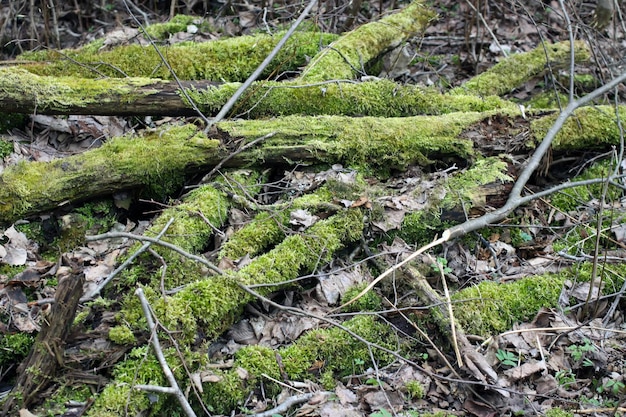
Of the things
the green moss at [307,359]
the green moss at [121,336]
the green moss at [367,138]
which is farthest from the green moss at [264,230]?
the green moss at [121,336]

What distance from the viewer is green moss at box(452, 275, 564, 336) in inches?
139

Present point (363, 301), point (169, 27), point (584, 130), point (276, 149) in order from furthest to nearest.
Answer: point (169, 27)
point (584, 130)
point (276, 149)
point (363, 301)

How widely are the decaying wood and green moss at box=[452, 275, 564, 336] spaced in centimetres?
219

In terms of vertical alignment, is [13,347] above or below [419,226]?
below

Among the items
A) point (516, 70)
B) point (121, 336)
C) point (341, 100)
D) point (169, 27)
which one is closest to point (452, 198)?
point (341, 100)

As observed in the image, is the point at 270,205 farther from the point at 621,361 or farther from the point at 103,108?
the point at 621,361

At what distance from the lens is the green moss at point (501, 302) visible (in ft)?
11.6

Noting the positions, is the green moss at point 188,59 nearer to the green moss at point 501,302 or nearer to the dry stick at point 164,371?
the green moss at point 501,302

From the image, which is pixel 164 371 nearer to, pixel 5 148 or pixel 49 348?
pixel 49 348

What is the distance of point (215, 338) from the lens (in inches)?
131

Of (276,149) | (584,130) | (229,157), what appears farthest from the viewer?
(584,130)

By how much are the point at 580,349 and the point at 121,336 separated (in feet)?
8.81

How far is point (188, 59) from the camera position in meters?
5.67

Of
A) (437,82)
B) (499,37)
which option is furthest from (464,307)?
(499,37)
